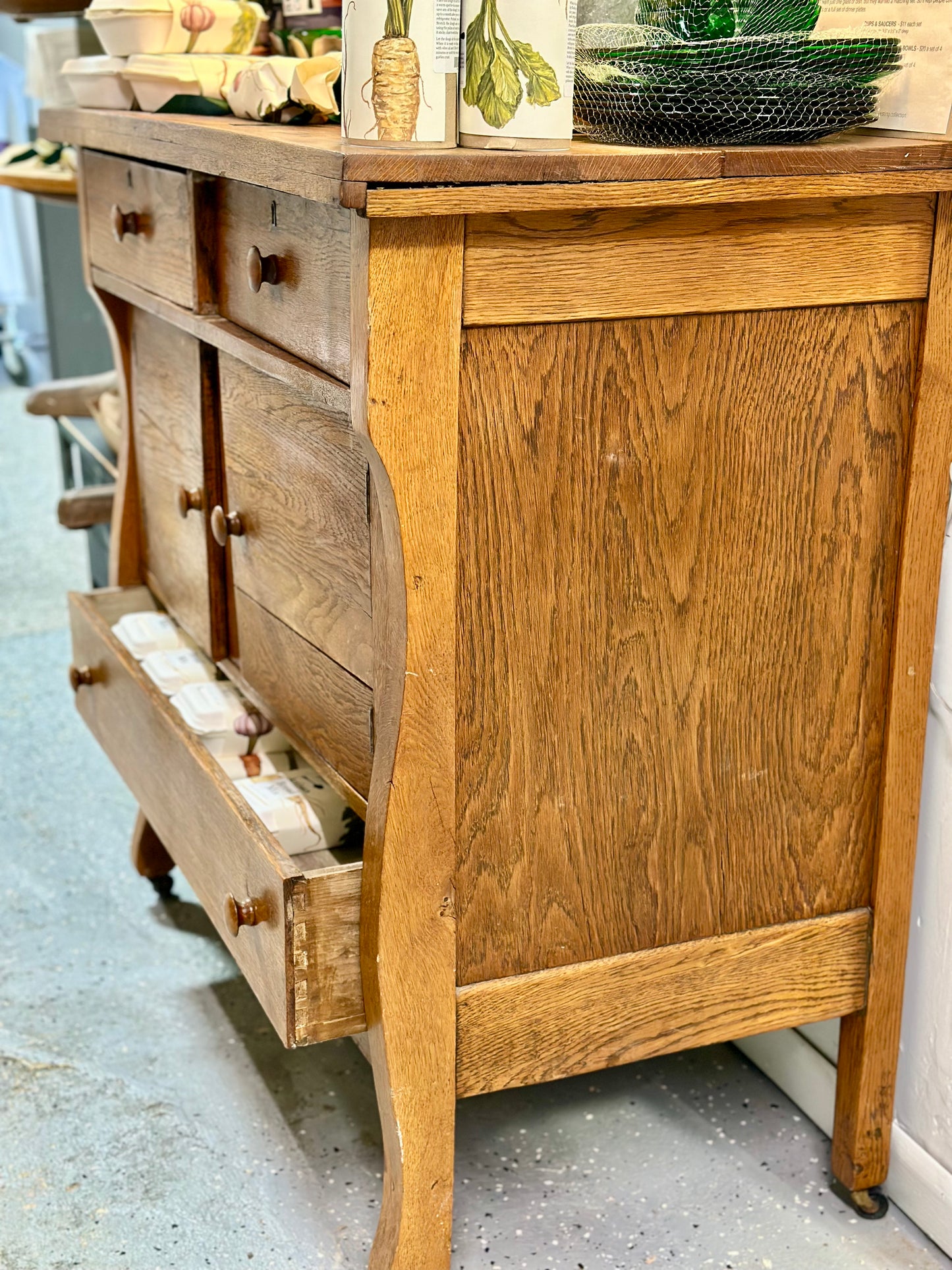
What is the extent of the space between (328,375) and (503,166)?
0.22 m

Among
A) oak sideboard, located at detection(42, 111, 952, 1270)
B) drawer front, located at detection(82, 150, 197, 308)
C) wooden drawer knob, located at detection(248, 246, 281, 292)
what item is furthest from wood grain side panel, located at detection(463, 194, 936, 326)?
drawer front, located at detection(82, 150, 197, 308)

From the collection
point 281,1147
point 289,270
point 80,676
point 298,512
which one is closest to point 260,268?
point 289,270

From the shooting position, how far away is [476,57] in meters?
0.93

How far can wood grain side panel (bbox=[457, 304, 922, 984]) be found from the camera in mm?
1025

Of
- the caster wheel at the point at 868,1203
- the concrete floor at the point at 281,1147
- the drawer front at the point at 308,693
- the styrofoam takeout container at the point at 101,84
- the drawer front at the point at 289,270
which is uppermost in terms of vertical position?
the styrofoam takeout container at the point at 101,84

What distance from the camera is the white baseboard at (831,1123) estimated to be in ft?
4.21

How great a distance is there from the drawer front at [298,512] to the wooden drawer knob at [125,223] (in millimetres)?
205

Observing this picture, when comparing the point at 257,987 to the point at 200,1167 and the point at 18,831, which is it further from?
the point at 18,831

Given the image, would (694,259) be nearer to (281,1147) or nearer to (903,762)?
(903,762)

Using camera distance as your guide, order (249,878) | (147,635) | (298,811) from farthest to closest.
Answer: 1. (147,635)
2. (298,811)
3. (249,878)

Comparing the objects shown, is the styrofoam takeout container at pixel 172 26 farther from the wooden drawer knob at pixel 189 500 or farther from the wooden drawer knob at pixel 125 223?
the wooden drawer knob at pixel 189 500

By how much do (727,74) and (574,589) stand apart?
38cm

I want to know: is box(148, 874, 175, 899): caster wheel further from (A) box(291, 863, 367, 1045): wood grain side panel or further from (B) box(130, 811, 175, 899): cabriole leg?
(A) box(291, 863, 367, 1045): wood grain side panel

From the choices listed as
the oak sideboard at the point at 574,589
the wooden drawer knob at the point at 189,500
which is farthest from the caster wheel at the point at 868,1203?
the wooden drawer knob at the point at 189,500
